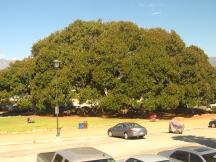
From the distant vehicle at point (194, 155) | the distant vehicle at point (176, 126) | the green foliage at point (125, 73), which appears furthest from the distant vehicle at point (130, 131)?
the green foliage at point (125, 73)

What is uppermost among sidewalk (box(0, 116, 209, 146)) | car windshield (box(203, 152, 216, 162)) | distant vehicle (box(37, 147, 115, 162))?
distant vehicle (box(37, 147, 115, 162))

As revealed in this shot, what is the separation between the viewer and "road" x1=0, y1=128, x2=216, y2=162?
995 inches

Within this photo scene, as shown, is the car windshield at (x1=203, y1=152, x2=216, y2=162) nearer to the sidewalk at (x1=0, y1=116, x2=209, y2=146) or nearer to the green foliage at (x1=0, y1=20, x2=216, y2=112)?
the sidewalk at (x1=0, y1=116, x2=209, y2=146)

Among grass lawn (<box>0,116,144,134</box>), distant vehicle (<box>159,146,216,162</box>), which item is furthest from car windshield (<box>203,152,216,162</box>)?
grass lawn (<box>0,116,144,134</box>)

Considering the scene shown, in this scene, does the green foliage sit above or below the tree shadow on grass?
above

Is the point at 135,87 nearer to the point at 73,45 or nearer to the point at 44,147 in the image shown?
the point at 73,45

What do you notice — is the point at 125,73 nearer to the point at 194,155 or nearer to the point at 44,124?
the point at 44,124

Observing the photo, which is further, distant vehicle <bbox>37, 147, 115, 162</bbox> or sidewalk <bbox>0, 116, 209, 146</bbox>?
sidewalk <bbox>0, 116, 209, 146</bbox>

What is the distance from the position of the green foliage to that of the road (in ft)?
56.3

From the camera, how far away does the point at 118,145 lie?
94.4ft

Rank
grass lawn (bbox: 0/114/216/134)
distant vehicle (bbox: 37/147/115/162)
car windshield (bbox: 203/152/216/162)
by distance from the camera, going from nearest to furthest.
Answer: distant vehicle (bbox: 37/147/115/162) → car windshield (bbox: 203/152/216/162) → grass lawn (bbox: 0/114/216/134)

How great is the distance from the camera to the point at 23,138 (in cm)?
3409

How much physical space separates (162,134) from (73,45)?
107 ft

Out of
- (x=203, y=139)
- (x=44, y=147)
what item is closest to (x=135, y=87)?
(x=203, y=139)
